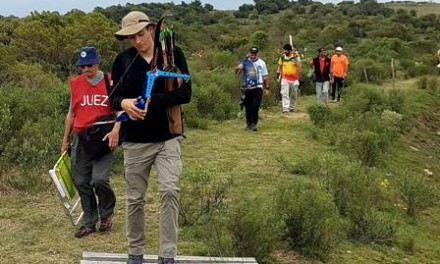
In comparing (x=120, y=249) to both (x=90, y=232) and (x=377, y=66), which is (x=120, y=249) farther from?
(x=377, y=66)

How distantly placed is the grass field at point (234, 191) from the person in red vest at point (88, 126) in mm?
445

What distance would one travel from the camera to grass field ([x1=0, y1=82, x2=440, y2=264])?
704cm

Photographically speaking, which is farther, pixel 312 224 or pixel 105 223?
pixel 312 224

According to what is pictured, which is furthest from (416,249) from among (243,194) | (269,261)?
(269,261)

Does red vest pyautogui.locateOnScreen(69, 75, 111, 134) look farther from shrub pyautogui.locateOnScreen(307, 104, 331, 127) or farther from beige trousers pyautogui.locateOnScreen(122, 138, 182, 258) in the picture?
shrub pyautogui.locateOnScreen(307, 104, 331, 127)

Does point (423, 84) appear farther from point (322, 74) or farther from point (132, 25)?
point (132, 25)

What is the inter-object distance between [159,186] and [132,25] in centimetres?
120

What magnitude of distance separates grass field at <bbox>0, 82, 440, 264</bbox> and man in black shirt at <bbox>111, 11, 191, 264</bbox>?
135 centimetres

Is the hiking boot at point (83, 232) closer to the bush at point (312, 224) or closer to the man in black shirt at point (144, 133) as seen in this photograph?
the man in black shirt at point (144, 133)

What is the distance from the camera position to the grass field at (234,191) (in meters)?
7.04

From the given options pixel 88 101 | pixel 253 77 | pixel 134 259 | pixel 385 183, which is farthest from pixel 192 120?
pixel 134 259

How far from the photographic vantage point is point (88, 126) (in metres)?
6.90

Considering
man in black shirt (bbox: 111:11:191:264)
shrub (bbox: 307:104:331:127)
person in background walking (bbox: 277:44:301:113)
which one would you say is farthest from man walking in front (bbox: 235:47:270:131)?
man in black shirt (bbox: 111:11:191:264)

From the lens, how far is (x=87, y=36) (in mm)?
28156
